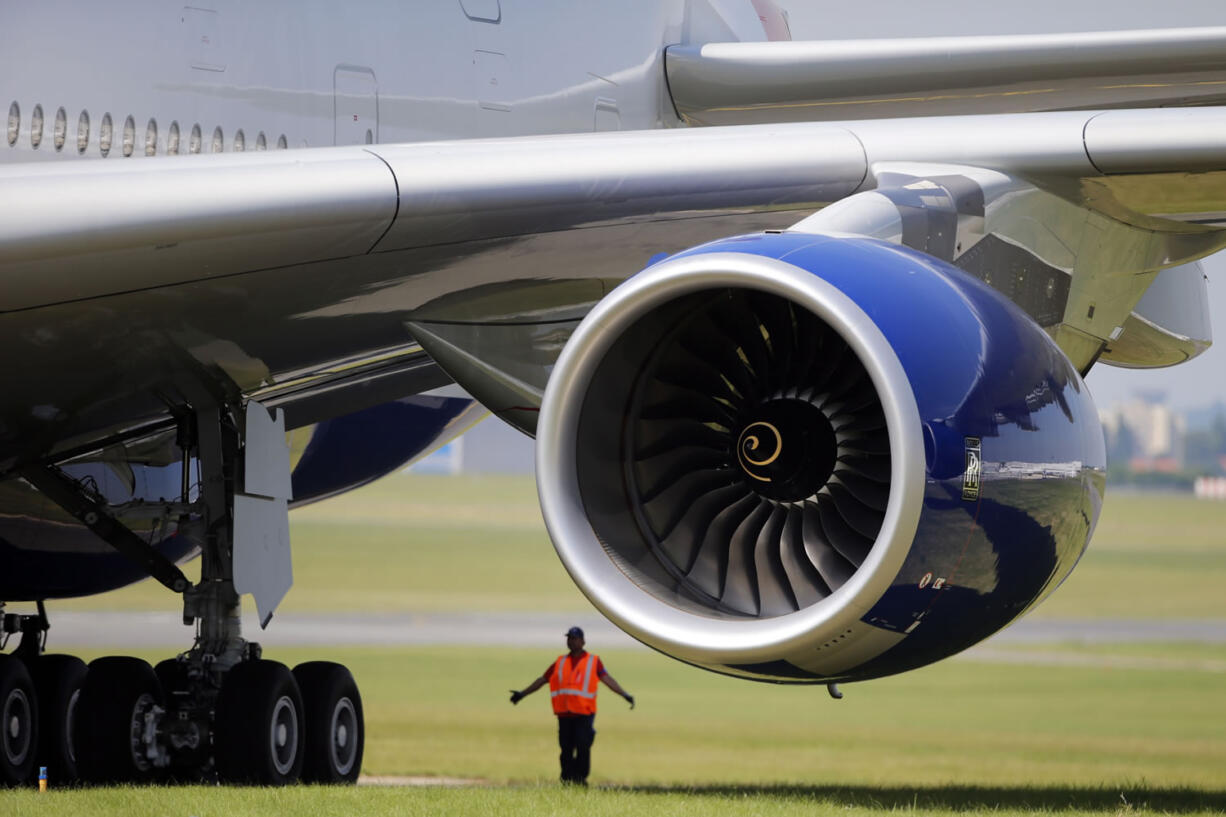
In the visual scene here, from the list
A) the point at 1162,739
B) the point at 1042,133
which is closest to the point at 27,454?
the point at 1042,133

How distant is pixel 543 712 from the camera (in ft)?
82.6

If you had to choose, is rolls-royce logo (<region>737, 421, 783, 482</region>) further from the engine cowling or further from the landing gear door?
the landing gear door

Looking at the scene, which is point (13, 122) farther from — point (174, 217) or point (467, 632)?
point (467, 632)

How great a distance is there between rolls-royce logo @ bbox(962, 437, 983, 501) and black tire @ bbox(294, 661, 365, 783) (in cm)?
474

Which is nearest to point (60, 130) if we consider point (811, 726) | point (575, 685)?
→ point (575, 685)

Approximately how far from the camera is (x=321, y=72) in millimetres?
7258

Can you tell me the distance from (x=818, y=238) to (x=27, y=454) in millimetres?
3995

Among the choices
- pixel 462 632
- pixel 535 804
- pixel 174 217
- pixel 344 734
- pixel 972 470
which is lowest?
pixel 535 804

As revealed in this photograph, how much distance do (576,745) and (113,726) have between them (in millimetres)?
2821

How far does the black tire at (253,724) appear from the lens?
26.9 feet

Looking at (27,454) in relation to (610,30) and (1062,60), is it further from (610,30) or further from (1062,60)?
(1062,60)

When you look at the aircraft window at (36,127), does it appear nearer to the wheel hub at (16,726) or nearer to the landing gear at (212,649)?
the landing gear at (212,649)

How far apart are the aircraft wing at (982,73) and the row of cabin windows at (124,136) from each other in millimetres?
2668

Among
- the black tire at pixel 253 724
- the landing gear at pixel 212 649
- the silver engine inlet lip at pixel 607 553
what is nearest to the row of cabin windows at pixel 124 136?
the landing gear at pixel 212 649
